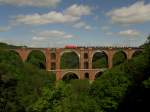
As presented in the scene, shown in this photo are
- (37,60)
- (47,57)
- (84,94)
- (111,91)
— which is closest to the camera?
(111,91)

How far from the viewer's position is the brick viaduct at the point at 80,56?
8738cm

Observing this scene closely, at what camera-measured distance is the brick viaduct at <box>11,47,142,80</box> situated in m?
87.4

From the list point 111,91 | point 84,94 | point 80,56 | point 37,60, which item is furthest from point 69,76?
point 111,91

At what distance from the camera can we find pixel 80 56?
300 ft

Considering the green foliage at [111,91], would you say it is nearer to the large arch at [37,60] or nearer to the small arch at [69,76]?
the small arch at [69,76]

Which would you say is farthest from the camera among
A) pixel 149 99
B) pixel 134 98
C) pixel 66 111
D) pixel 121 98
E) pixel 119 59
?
pixel 119 59

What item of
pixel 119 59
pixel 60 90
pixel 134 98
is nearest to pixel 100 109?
pixel 134 98

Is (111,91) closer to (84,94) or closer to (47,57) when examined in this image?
(84,94)

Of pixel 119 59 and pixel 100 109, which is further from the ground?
pixel 119 59

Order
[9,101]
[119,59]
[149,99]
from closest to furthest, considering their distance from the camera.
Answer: [149,99], [9,101], [119,59]

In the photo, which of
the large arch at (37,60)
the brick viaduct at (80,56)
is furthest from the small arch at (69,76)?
the large arch at (37,60)

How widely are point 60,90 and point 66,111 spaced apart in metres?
2.39

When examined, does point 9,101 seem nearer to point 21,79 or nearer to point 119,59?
point 21,79

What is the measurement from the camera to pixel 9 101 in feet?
147
